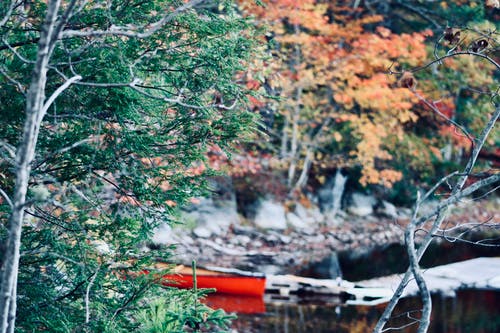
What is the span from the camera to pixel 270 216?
15.6 m

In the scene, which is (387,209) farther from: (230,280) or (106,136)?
(106,136)

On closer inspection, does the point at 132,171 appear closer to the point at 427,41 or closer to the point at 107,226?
the point at 107,226

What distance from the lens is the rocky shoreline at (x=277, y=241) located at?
13375 millimetres

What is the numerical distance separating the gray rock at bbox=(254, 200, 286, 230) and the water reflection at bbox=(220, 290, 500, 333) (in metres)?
4.67

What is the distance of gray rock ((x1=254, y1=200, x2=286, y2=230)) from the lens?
15.4 m

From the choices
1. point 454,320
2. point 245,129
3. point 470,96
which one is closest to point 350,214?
point 470,96

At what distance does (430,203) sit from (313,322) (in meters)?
9.90

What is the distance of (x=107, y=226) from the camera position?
17.4ft

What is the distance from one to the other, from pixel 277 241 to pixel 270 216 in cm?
102

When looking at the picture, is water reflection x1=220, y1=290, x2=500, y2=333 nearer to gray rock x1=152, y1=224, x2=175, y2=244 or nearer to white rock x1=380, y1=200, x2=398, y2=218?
gray rock x1=152, y1=224, x2=175, y2=244

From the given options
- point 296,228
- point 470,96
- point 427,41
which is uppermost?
point 427,41

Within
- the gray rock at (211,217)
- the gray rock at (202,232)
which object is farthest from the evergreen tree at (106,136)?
the gray rock at (211,217)

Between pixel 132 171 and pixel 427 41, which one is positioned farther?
pixel 427 41

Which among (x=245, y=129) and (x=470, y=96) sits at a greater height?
(x=470, y=96)
